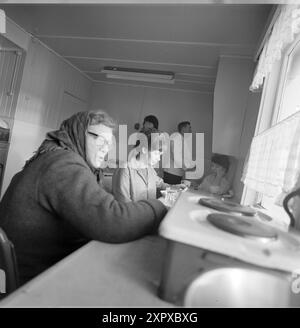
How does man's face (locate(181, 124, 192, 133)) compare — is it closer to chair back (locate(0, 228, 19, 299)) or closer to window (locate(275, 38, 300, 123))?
window (locate(275, 38, 300, 123))

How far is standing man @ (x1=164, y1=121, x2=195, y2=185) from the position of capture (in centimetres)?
367

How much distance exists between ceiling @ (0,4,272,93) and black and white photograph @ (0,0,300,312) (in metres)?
0.02

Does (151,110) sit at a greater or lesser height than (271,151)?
greater

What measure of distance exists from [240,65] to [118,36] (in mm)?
1341

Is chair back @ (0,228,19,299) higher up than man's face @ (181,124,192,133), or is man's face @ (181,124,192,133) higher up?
man's face @ (181,124,192,133)

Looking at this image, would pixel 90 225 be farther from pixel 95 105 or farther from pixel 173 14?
pixel 95 105

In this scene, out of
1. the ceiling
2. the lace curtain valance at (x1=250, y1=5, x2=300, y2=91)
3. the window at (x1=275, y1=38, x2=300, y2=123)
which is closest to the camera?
the lace curtain valance at (x1=250, y1=5, x2=300, y2=91)

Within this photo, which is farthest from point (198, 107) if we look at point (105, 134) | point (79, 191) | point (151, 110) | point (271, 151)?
point (79, 191)

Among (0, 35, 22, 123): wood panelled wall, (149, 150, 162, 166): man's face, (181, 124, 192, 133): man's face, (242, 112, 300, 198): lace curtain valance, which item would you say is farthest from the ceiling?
(149, 150, 162, 166): man's face

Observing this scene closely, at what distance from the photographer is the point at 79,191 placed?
72 centimetres

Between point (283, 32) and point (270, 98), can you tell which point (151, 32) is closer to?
point (270, 98)

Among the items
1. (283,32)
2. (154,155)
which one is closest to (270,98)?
(283,32)

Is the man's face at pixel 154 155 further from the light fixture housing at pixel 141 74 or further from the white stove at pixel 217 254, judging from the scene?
the light fixture housing at pixel 141 74

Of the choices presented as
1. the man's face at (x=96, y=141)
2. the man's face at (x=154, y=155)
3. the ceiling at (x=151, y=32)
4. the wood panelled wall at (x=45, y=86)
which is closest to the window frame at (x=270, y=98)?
the ceiling at (x=151, y=32)
